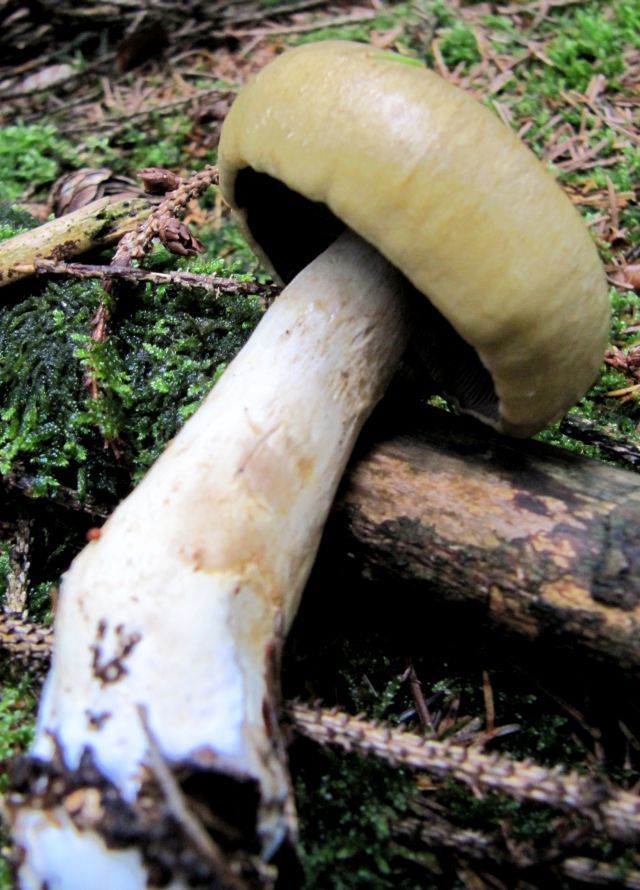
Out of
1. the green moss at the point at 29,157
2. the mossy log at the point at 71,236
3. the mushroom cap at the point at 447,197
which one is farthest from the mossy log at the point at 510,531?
the green moss at the point at 29,157

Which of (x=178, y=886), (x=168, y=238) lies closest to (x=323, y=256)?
(x=168, y=238)

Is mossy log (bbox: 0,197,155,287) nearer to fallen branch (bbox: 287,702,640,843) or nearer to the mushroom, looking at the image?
the mushroom

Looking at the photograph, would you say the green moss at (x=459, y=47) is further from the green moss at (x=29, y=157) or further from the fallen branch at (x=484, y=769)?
the fallen branch at (x=484, y=769)

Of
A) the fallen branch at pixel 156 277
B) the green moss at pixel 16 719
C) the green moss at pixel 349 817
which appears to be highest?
the fallen branch at pixel 156 277

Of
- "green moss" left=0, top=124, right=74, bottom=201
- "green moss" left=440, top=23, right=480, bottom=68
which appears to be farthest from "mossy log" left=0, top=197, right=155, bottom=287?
"green moss" left=440, top=23, right=480, bottom=68

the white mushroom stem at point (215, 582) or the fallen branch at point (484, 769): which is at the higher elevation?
the white mushroom stem at point (215, 582)

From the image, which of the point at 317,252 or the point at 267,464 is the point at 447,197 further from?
the point at 317,252
